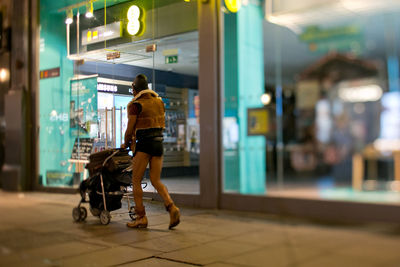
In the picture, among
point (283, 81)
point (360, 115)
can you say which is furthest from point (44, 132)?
point (360, 115)

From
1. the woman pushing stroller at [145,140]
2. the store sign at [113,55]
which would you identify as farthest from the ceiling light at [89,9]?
the woman pushing stroller at [145,140]

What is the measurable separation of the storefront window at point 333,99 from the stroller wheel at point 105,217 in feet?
8.32

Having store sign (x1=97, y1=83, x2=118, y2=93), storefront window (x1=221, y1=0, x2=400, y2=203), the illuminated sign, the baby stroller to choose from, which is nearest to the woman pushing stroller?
the baby stroller

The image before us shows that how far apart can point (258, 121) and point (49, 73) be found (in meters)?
6.58

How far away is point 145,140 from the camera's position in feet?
14.1

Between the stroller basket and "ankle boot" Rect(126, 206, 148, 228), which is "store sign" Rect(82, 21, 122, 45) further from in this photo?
"ankle boot" Rect(126, 206, 148, 228)

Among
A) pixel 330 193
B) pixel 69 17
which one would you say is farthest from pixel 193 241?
pixel 69 17

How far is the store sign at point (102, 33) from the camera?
4.45 m

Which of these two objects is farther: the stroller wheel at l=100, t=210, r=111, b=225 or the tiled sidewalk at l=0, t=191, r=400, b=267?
the stroller wheel at l=100, t=210, r=111, b=225

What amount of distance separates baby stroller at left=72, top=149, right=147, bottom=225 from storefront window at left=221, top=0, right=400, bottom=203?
7.04ft

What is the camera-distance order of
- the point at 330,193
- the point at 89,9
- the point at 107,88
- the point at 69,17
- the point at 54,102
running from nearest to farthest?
the point at 330,193 → the point at 107,88 → the point at 89,9 → the point at 69,17 → the point at 54,102

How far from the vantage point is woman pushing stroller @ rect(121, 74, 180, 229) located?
416 cm

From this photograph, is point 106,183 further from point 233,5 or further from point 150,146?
point 233,5

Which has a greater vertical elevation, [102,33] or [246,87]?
[102,33]
